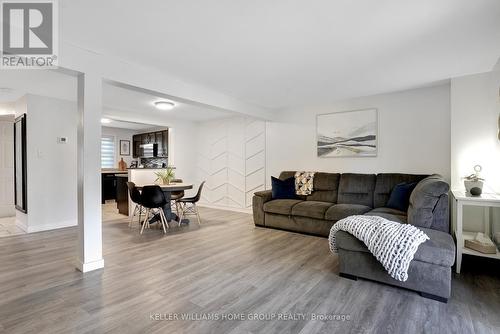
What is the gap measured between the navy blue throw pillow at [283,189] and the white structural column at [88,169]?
2872 mm

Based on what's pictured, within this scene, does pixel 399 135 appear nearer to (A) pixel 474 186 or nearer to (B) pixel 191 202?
(A) pixel 474 186

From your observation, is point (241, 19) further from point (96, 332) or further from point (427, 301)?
point (427, 301)

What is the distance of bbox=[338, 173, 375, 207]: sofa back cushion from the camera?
412 cm

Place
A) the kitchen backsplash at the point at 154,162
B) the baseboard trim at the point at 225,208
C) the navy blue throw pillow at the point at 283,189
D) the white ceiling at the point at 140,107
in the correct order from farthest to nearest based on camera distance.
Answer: the kitchen backsplash at the point at 154,162 → the baseboard trim at the point at 225,208 → the navy blue throw pillow at the point at 283,189 → the white ceiling at the point at 140,107

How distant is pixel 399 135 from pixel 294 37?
9.18ft

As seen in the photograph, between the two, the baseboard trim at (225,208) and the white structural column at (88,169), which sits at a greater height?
the white structural column at (88,169)

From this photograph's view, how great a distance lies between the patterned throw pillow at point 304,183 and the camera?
15.1 ft

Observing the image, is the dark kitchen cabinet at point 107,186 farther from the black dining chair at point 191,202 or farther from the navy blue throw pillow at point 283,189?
the navy blue throw pillow at point 283,189

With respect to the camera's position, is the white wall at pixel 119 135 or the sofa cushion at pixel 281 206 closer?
the sofa cushion at pixel 281 206

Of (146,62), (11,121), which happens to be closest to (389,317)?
(146,62)

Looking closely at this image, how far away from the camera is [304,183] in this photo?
4.68 metres

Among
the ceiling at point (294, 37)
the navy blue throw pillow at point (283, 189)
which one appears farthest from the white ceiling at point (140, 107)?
the navy blue throw pillow at point (283, 189)

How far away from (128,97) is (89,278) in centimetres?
291

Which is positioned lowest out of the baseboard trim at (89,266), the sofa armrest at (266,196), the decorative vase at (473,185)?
the baseboard trim at (89,266)
